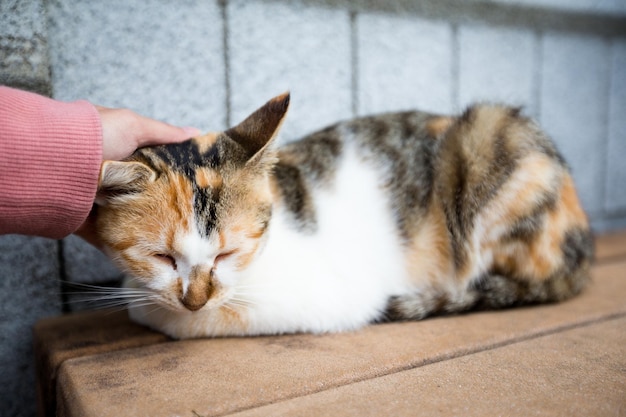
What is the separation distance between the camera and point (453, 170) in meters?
1.57

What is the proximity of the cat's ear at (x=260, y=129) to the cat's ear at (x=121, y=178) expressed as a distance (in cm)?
23

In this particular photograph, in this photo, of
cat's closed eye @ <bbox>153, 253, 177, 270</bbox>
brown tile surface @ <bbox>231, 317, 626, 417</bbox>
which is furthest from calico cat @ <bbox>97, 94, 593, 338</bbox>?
brown tile surface @ <bbox>231, 317, 626, 417</bbox>

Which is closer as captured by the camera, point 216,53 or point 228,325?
point 228,325

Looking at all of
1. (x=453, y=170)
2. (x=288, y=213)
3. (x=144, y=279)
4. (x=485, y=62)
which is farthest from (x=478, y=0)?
(x=144, y=279)

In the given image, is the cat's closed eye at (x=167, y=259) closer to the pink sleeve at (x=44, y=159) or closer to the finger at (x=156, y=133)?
the pink sleeve at (x=44, y=159)

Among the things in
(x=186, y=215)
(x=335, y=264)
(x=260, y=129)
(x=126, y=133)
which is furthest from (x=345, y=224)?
(x=126, y=133)

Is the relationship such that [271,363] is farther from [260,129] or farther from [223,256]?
[260,129]

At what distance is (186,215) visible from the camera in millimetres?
1137

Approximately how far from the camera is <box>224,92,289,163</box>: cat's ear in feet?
3.95

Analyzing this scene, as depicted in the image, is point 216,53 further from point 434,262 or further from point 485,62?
point 485,62

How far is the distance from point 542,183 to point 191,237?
0.97m

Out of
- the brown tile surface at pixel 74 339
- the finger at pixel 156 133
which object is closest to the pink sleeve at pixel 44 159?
the finger at pixel 156 133

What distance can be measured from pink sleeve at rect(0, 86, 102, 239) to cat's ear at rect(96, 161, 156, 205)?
34 mm

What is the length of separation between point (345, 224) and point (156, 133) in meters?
0.56
